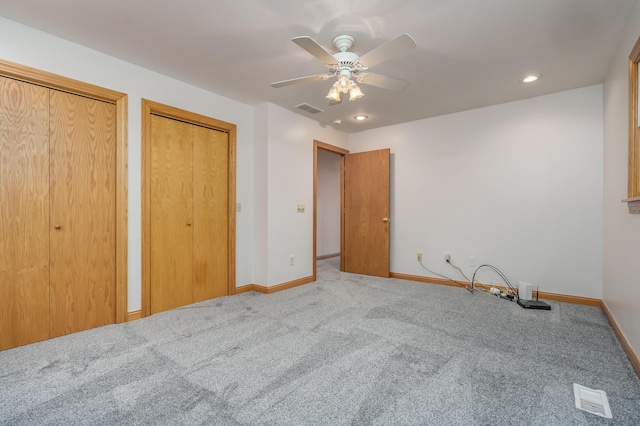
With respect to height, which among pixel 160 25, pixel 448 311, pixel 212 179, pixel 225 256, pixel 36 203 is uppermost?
pixel 160 25

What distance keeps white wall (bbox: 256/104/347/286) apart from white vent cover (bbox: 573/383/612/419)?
117 inches

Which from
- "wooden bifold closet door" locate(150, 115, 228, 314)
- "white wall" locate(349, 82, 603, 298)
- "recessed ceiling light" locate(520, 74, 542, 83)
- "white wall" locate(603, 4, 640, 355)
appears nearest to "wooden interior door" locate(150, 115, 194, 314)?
"wooden bifold closet door" locate(150, 115, 228, 314)

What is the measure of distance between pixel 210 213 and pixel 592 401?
3.49 m

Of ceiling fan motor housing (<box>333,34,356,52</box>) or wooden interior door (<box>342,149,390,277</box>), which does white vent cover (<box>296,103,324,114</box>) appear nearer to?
wooden interior door (<box>342,149,390,277</box>)

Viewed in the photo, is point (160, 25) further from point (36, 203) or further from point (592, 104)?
point (592, 104)

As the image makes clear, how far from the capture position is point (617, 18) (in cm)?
208

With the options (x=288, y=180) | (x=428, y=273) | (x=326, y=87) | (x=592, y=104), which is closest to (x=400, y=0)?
(x=326, y=87)

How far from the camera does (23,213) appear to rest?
2256 millimetres

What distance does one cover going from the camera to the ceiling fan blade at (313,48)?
1796mm

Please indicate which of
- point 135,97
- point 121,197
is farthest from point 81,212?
point 135,97

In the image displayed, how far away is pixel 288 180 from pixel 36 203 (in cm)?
250

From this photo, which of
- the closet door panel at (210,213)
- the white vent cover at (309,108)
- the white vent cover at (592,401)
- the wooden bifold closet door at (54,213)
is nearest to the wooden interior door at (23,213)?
the wooden bifold closet door at (54,213)

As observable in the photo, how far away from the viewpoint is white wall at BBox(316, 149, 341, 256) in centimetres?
666

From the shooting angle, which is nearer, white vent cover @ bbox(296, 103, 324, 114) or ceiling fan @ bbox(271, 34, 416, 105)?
ceiling fan @ bbox(271, 34, 416, 105)
